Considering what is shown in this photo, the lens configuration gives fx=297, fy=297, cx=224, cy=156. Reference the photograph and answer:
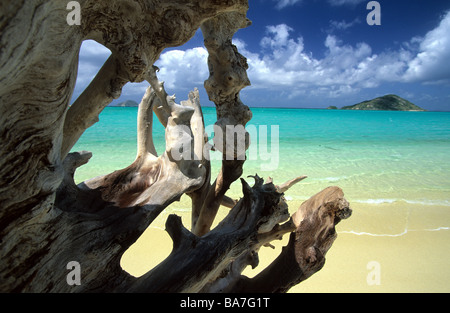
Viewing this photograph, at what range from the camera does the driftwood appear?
2.98 ft

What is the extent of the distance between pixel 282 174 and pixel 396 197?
248 centimetres

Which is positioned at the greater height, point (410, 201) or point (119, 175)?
point (119, 175)

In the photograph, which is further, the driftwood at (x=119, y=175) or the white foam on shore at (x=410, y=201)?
the white foam on shore at (x=410, y=201)

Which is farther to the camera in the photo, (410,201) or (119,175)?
(410,201)

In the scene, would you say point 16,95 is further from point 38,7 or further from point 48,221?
point 48,221

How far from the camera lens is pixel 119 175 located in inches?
80.5

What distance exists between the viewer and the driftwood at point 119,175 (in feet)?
2.98

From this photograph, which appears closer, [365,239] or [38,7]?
[38,7]

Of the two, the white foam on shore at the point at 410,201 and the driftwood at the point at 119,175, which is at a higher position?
the driftwood at the point at 119,175

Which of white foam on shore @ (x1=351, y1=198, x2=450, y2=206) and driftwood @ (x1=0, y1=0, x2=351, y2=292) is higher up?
driftwood @ (x1=0, y1=0, x2=351, y2=292)

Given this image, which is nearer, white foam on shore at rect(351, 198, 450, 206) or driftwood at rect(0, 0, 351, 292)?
driftwood at rect(0, 0, 351, 292)
